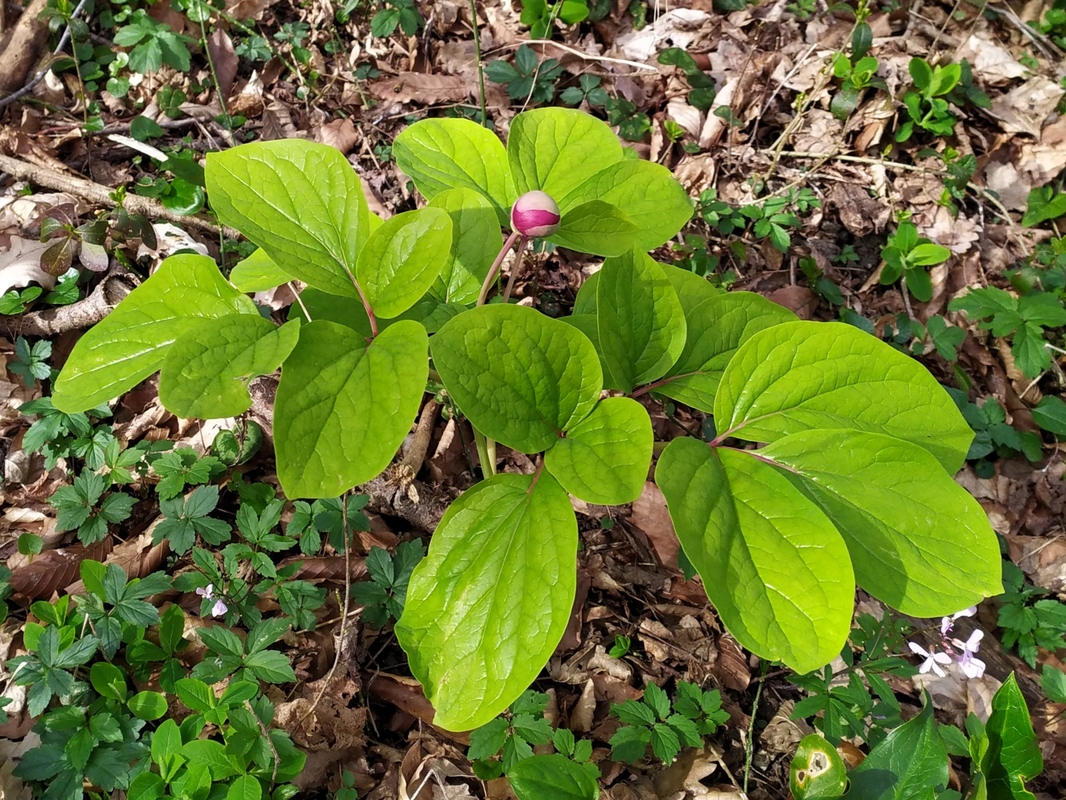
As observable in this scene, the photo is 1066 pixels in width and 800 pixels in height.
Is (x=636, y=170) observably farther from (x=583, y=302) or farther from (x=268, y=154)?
(x=268, y=154)

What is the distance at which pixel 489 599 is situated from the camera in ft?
3.45

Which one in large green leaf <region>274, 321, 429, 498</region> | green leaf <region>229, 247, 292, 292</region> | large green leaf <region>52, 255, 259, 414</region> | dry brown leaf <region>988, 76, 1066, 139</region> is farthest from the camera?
dry brown leaf <region>988, 76, 1066, 139</region>

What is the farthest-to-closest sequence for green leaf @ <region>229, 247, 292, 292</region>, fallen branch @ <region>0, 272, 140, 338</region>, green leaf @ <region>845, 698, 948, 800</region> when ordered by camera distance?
fallen branch @ <region>0, 272, 140, 338</region>
green leaf @ <region>229, 247, 292, 292</region>
green leaf @ <region>845, 698, 948, 800</region>

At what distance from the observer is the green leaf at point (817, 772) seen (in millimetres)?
1179

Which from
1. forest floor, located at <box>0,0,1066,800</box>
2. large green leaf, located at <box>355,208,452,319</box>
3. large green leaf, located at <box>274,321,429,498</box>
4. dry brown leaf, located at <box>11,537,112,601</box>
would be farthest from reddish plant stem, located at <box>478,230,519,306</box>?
dry brown leaf, located at <box>11,537,112,601</box>

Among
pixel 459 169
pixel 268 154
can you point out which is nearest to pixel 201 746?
pixel 268 154

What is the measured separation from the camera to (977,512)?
106 cm

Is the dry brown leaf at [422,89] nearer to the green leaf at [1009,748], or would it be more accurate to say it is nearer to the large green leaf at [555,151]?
the large green leaf at [555,151]

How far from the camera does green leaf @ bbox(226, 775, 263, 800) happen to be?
1.32m

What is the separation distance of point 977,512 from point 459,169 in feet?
3.91

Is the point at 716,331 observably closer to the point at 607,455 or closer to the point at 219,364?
the point at 607,455

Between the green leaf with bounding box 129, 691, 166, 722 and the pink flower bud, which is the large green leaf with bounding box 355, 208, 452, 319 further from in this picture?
the green leaf with bounding box 129, 691, 166, 722

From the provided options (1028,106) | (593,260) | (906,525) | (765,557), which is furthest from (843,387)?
(1028,106)

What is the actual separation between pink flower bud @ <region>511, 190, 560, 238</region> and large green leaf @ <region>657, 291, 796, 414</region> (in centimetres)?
37
